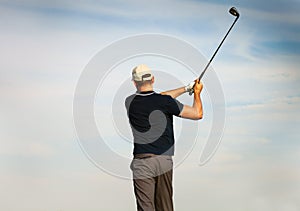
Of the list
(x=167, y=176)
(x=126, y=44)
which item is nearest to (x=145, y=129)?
Result: (x=167, y=176)

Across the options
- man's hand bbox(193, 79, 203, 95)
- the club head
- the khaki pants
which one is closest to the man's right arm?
man's hand bbox(193, 79, 203, 95)

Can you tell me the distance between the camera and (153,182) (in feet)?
16.7

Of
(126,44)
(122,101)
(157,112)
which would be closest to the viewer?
(157,112)

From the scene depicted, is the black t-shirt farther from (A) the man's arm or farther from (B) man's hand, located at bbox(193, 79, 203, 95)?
(A) the man's arm

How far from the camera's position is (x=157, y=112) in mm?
4938

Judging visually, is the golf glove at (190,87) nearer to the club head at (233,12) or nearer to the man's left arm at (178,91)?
the man's left arm at (178,91)

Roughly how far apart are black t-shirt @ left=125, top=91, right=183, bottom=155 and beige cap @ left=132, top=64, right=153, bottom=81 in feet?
0.57

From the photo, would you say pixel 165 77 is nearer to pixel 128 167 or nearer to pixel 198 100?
pixel 198 100

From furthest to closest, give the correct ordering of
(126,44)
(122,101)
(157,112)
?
(126,44) → (122,101) → (157,112)

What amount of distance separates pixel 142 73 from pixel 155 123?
1.80 feet

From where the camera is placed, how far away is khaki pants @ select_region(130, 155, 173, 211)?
4973 millimetres

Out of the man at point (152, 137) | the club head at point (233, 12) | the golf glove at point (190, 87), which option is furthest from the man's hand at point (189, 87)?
the club head at point (233, 12)

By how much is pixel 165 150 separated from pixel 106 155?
2.57 feet

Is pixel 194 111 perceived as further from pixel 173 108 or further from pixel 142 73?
pixel 142 73
